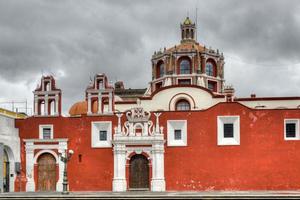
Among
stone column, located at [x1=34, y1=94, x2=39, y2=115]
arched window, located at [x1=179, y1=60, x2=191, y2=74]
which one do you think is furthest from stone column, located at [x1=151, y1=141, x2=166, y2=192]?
arched window, located at [x1=179, y1=60, x2=191, y2=74]

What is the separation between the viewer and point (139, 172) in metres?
38.7

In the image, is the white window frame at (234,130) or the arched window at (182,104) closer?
the white window frame at (234,130)

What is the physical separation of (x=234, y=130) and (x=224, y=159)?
6.39ft

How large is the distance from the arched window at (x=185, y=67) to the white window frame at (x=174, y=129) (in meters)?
13.1

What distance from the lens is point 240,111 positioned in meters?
38.3

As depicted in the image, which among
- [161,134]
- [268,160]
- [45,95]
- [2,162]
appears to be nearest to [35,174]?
[2,162]

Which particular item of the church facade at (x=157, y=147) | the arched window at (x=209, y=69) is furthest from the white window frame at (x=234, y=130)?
the arched window at (x=209, y=69)

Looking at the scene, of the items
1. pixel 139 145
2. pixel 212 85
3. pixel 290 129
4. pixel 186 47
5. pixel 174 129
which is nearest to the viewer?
pixel 290 129

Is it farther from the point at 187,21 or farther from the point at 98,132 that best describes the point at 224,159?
the point at 187,21

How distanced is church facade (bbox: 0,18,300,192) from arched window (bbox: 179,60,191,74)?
12.2 metres

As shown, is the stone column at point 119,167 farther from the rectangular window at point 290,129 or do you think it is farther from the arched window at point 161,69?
the arched window at point 161,69

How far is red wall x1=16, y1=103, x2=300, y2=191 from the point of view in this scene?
37.7 meters

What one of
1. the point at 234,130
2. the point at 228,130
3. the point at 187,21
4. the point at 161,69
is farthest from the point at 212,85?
the point at 234,130

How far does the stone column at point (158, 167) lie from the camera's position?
3797 centimetres
